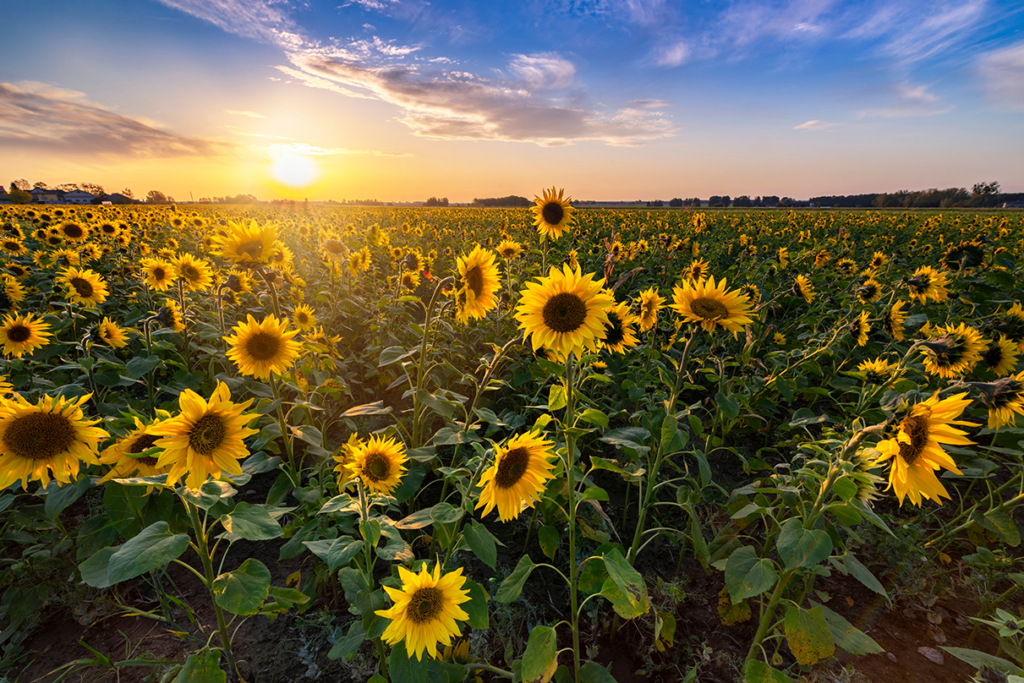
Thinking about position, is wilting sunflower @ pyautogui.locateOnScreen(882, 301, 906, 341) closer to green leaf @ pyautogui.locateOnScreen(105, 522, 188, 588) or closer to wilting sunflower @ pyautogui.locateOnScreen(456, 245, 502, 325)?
wilting sunflower @ pyautogui.locateOnScreen(456, 245, 502, 325)

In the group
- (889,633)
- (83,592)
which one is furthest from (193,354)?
(889,633)

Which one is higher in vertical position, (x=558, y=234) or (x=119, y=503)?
(x=558, y=234)

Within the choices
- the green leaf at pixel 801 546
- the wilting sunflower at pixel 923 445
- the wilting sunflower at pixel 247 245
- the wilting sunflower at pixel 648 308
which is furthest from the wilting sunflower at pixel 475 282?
the wilting sunflower at pixel 923 445

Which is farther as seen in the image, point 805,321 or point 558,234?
point 805,321

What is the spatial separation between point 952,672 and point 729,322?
214cm

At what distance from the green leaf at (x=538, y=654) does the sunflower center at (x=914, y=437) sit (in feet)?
5.35

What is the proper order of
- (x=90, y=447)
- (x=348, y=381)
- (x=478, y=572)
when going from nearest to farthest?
(x=90, y=447) → (x=478, y=572) → (x=348, y=381)

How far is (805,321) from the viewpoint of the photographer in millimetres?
5602

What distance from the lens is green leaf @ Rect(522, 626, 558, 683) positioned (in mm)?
1617

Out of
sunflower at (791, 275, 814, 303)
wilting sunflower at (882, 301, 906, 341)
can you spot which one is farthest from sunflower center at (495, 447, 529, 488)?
wilting sunflower at (882, 301, 906, 341)

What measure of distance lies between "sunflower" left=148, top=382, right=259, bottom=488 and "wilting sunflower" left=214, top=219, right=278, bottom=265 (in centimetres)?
123

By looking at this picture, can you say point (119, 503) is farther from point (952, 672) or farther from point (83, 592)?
point (952, 672)

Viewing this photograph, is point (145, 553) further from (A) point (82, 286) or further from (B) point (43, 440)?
(A) point (82, 286)

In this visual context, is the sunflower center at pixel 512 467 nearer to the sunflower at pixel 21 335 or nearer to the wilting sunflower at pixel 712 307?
the wilting sunflower at pixel 712 307
